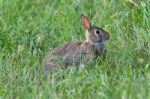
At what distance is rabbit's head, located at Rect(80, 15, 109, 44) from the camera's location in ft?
23.4

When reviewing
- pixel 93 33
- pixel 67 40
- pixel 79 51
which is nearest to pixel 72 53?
pixel 79 51

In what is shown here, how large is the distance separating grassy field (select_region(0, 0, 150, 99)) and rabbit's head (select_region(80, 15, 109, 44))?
99mm

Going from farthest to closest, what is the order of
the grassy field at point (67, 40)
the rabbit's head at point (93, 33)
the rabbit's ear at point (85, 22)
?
the rabbit's ear at point (85, 22) → the rabbit's head at point (93, 33) → the grassy field at point (67, 40)

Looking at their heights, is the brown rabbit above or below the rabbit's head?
below

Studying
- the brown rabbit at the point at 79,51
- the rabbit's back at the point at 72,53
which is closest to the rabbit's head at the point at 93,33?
the brown rabbit at the point at 79,51

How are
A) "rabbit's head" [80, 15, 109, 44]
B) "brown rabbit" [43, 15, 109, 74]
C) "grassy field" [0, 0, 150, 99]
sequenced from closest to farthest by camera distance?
1. "grassy field" [0, 0, 150, 99]
2. "brown rabbit" [43, 15, 109, 74]
3. "rabbit's head" [80, 15, 109, 44]

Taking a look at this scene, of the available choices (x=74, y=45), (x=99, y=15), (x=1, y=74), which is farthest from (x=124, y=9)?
(x=1, y=74)

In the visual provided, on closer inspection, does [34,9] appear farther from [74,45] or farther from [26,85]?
[26,85]

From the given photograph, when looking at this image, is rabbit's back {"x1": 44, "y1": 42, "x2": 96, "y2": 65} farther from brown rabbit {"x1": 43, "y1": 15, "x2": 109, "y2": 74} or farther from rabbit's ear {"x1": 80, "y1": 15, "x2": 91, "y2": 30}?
rabbit's ear {"x1": 80, "y1": 15, "x2": 91, "y2": 30}

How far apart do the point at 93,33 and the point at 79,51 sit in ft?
0.96

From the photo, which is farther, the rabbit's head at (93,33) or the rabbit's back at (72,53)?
the rabbit's head at (93,33)

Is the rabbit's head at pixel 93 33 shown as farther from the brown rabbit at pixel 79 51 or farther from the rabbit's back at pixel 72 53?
the rabbit's back at pixel 72 53

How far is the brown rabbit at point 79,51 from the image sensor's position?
6.89m

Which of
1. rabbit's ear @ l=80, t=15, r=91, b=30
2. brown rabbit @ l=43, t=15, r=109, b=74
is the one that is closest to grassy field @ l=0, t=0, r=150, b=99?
brown rabbit @ l=43, t=15, r=109, b=74
